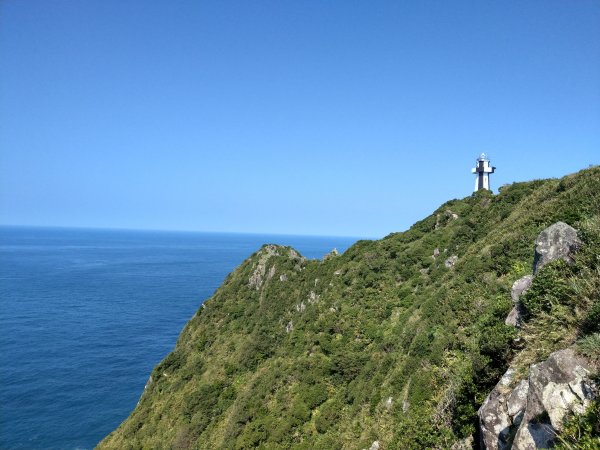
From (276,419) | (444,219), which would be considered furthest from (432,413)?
(444,219)

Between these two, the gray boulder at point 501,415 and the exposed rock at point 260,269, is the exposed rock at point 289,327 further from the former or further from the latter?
the gray boulder at point 501,415

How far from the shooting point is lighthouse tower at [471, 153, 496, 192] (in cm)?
4903

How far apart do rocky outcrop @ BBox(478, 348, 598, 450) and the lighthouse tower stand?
44.5 metres

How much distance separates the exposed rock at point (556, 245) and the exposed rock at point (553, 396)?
Result: 5.34 m

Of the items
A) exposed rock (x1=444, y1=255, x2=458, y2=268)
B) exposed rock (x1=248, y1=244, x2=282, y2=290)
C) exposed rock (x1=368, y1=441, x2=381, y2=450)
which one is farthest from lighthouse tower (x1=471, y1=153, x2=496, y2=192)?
exposed rock (x1=368, y1=441, x2=381, y2=450)

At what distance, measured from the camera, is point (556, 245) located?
13453 millimetres

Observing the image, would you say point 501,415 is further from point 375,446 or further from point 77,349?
point 77,349

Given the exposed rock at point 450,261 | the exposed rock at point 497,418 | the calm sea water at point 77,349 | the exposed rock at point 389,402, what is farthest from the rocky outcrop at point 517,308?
the calm sea water at point 77,349

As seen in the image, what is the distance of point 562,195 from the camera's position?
902 inches

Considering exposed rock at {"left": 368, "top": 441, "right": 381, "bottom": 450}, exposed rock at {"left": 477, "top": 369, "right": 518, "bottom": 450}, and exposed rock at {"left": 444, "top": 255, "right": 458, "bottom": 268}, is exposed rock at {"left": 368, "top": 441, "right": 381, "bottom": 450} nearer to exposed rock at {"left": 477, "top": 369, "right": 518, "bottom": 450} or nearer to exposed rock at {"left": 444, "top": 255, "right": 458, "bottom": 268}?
exposed rock at {"left": 477, "top": 369, "right": 518, "bottom": 450}

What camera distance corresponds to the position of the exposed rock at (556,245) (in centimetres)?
1293

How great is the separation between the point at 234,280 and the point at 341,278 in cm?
2247

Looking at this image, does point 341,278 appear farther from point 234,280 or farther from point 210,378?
point 234,280

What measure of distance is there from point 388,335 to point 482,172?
31169mm
